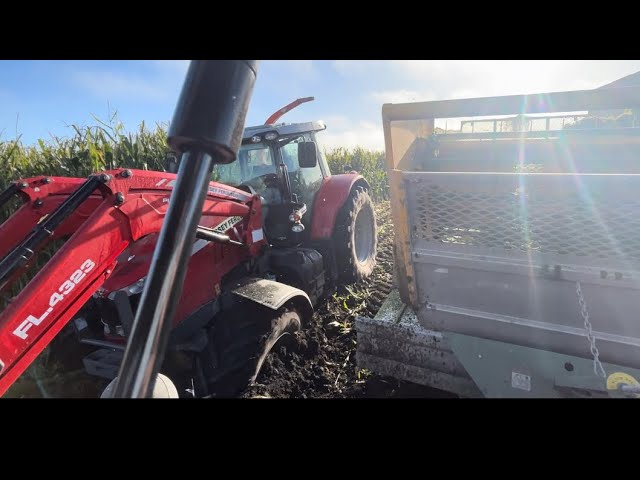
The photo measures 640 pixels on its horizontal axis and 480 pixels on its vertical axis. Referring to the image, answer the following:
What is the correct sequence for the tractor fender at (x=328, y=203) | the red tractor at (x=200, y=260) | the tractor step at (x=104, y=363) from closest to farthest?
the red tractor at (x=200, y=260), the tractor step at (x=104, y=363), the tractor fender at (x=328, y=203)

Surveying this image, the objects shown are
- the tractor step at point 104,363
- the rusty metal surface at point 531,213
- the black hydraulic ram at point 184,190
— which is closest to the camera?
the black hydraulic ram at point 184,190

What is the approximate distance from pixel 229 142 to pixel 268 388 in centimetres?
242

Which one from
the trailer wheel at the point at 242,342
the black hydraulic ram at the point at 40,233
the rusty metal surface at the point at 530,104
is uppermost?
the rusty metal surface at the point at 530,104

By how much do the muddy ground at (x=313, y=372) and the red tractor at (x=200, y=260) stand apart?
Result: 0.63 ft

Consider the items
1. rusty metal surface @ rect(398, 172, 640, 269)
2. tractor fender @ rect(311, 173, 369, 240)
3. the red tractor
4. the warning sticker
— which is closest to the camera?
rusty metal surface @ rect(398, 172, 640, 269)

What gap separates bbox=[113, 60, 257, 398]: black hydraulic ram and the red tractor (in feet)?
0.04

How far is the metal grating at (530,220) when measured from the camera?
147 cm

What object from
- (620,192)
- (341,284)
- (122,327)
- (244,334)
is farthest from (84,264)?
(341,284)

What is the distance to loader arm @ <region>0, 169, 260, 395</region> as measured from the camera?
67.0 inches

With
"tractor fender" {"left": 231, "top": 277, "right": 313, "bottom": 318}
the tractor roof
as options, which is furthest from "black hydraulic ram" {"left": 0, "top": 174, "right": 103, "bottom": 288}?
the tractor roof

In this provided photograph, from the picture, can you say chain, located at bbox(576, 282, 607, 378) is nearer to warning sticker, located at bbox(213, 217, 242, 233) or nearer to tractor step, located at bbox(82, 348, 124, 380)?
warning sticker, located at bbox(213, 217, 242, 233)

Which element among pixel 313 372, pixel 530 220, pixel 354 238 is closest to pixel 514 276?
pixel 530 220

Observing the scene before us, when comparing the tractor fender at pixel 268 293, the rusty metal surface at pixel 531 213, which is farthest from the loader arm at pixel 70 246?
the rusty metal surface at pixel 531 213

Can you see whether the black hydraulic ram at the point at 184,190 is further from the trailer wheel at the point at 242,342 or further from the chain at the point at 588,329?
the trailer wheel at the point at 242,342
